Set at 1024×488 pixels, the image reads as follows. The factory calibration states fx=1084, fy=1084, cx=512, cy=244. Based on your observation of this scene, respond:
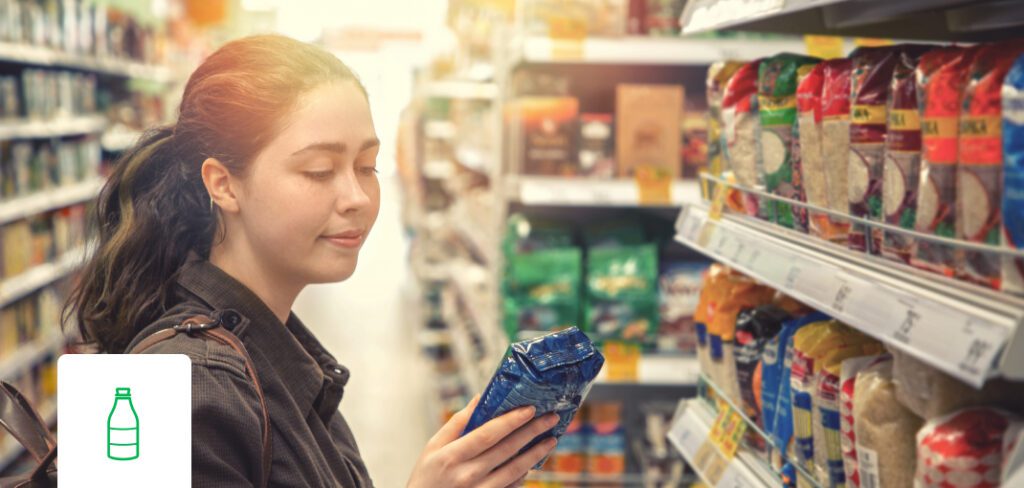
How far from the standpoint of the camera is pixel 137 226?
1.60 meters

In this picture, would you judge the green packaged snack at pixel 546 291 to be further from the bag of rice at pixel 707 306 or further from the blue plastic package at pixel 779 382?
the blue plastic package at pixel 779 382

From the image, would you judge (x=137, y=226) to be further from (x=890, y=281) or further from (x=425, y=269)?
(x=425, y=269)

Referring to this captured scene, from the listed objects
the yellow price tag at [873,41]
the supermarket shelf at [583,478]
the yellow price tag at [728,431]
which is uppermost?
the yellow price tag at [873,41]

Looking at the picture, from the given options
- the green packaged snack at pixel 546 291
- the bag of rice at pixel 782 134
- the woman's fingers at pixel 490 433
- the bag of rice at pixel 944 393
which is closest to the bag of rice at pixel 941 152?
the bag of rice at pixel 944 393

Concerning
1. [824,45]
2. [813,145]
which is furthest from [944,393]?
[824,45]

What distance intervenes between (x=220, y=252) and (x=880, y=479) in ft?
3.11

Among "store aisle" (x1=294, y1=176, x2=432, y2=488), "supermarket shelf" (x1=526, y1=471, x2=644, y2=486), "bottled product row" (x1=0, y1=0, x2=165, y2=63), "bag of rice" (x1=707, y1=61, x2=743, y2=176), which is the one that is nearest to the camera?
"bag of rice" (x1=707, y1=61, x2=743, y2=176)

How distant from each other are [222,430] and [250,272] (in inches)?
12.1

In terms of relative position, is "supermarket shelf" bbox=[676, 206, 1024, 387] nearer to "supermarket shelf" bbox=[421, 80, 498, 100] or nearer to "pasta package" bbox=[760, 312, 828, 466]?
"pasta package" bbox=[760, 312, 828, 466]

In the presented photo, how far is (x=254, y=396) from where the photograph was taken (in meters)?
1.38

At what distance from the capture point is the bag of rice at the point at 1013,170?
94cm

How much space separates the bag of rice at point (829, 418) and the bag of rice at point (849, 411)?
0.03m

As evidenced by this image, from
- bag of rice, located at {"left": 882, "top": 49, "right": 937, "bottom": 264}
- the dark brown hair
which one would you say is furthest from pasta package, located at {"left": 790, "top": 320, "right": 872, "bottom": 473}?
the dark brown hair

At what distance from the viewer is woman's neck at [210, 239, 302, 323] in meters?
1.56
